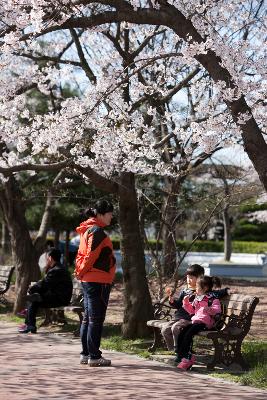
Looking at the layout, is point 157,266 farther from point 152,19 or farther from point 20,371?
point 152,19

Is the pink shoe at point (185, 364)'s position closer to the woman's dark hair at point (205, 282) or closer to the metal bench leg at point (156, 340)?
the woman's dark hair at point (205, 282)

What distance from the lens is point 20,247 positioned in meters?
13.8

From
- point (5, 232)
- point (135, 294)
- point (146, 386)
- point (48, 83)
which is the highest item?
A: point (48, 83)

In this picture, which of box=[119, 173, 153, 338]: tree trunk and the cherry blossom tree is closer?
the cherry blossom tree

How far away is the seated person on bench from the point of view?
37.0ft

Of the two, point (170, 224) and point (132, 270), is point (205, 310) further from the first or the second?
point (170, 224)

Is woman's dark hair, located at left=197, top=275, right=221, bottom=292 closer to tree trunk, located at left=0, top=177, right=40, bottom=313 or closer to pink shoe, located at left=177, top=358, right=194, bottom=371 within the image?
pink shoe, located at left=177, top=358, right=194, bottom=371

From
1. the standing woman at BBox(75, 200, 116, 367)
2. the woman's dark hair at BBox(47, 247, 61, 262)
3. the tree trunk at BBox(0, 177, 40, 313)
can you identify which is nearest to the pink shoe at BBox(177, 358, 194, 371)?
the standing woman at BBox(75, 200, 116, 367)

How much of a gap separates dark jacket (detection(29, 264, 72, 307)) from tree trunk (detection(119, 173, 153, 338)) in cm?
136

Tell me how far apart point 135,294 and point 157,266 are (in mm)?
692

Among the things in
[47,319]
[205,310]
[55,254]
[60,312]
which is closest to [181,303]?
[205,310]

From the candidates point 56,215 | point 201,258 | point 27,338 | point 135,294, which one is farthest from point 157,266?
point 201,258

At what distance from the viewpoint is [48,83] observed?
13961 millimetres

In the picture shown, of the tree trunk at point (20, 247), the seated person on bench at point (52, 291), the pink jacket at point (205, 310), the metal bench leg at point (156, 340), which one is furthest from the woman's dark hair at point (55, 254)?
the pink jacket at point (205, 310)
